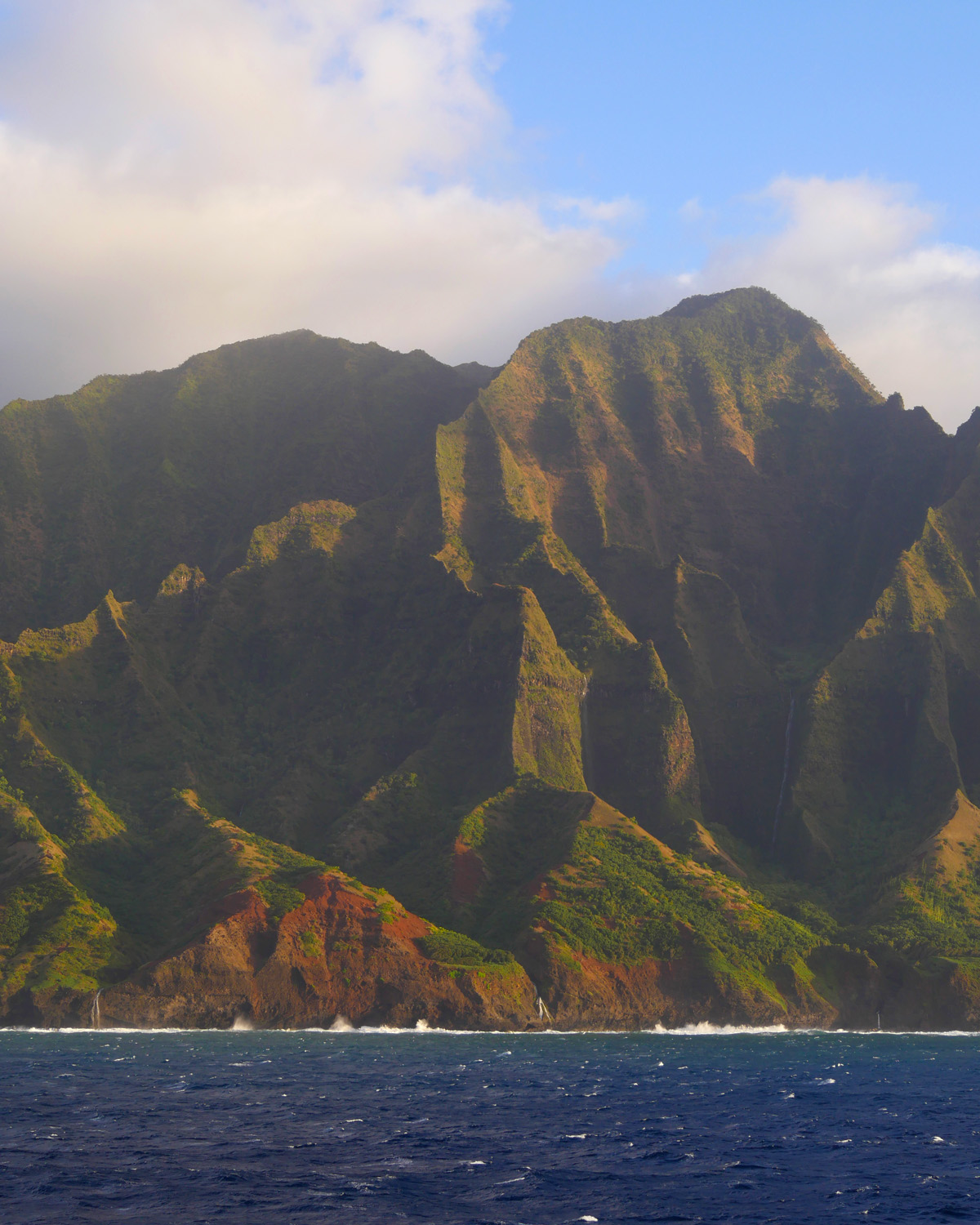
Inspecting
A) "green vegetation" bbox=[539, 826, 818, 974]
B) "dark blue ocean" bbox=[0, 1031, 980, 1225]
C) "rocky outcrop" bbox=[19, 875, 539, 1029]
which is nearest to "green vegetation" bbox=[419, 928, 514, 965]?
"rocky outcrop" bbox=[19, 875, 539, 1029]

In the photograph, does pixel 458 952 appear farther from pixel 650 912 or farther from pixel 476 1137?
pixel 476 1137

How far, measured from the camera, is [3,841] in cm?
16612

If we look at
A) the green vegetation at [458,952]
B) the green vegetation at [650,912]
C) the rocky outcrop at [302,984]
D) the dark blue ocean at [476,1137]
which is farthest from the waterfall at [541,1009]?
the dark blue ocean at [476,1137]

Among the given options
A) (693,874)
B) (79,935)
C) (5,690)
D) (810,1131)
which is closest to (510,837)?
(693,874)

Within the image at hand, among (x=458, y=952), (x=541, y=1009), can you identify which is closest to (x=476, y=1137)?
(x=458, y=952)

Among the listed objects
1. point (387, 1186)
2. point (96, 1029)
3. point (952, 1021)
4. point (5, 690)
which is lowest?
point (952, 1021)

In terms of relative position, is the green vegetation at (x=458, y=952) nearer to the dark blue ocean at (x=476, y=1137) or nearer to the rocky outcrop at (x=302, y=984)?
the rocky outcrop at (x=302, y=984)

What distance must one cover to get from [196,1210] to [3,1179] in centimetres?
1001

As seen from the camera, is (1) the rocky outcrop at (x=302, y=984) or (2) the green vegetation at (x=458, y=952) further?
(2) the green vegetation at (x=458, y=952)

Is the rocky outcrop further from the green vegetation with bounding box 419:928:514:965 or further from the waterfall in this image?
the green vegetation with bounding box 419:928:514:965

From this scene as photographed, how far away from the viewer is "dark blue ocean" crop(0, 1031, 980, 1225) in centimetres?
5288

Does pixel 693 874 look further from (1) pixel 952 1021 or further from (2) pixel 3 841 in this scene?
(2) pixel 3 841

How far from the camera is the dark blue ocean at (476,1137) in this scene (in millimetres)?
52875

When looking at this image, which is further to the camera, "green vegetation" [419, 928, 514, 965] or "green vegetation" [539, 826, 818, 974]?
"green vegetation" [539, 826, 818, 974]
